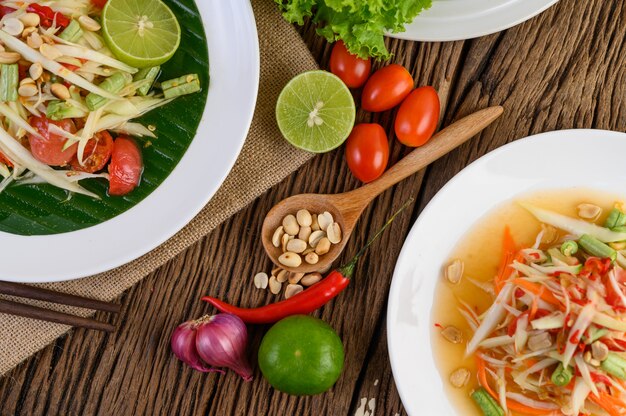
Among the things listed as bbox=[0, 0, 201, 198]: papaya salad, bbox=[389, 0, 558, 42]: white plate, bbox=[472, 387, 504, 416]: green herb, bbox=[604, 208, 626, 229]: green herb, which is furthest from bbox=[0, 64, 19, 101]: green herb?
bbox=[604, 208, 626, 229]: green herb

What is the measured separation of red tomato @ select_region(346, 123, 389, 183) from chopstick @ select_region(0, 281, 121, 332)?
48.5 inches

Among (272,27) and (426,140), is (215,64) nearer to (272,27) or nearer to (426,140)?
(272,27)

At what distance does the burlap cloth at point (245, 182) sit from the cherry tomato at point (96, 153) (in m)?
0.46

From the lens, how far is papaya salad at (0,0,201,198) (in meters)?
2.45

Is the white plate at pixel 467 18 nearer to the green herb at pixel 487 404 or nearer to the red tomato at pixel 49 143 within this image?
the red tomato at pixel 49 143

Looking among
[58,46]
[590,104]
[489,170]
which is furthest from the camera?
[590,104]

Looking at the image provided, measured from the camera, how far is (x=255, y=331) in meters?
2.89

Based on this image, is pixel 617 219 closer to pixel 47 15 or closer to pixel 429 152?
pixel 429 152

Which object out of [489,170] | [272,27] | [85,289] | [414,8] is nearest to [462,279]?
[489,170]

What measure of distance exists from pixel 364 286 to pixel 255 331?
1.77 feet

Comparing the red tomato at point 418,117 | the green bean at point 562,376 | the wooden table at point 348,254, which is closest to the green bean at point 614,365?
the green bean at point 562,376

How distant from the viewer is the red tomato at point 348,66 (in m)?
2.74

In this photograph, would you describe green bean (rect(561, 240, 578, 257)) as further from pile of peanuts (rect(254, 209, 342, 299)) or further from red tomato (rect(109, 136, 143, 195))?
red tomato (rect(109, 136, 143, 195))

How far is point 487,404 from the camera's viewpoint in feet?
8.83
